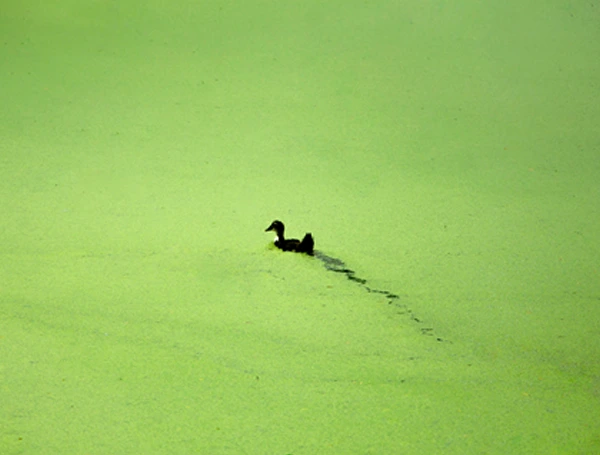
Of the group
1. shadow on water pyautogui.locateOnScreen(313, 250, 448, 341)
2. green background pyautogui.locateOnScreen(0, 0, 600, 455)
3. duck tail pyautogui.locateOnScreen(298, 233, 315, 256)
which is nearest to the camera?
green background pyautogui.locateOnScreen(0, 0, 600, 455)

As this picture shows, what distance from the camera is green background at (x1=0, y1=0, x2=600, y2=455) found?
141cm

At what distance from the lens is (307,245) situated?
1883 millimetres

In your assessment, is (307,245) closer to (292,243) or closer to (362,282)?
(292,243)

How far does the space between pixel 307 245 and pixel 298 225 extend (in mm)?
272

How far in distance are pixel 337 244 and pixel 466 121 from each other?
0.97 m

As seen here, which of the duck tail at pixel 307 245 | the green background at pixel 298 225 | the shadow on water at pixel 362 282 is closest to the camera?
the green background at pixel 298 225

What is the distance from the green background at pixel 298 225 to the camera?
4.62 feet

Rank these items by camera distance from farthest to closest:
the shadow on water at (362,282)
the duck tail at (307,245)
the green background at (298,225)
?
the duck tail at (307,245)
the shadow on water at (362,282)
the green background at (298,225)

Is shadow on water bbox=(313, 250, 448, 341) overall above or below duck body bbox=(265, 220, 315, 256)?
below

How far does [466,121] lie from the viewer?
281cm

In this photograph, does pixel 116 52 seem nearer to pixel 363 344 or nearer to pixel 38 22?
pixel 38 22

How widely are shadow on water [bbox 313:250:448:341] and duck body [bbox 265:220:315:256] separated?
0.04m

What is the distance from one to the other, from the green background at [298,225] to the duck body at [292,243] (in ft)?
0.13

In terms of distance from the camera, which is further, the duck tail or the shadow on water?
the duck tail
